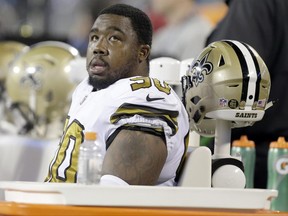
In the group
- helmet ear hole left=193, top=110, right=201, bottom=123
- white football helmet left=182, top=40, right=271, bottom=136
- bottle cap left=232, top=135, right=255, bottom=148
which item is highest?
white football helmet left=182, top=40, right=271, bottom=136

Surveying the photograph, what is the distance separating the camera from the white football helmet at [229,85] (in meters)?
3.73

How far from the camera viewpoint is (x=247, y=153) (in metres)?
4.51

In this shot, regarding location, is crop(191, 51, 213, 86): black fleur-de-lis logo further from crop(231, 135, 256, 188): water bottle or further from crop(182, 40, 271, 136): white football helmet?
crop(231, 135, 256, 188): water bottle

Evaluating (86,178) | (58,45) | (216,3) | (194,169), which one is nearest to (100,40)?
(194,169)

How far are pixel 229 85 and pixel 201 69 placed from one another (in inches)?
4.9

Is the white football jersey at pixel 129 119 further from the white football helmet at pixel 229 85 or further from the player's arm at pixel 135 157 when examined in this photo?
the white football helmet at pixel 229 85

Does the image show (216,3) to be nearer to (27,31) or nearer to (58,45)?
(27,31)

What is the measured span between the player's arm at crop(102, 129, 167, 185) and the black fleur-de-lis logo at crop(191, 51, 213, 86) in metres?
0.55

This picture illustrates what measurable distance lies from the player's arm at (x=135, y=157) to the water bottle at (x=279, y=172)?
1127 millimetres

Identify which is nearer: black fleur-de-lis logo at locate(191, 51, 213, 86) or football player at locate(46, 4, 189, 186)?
football player at locate(46, 4, 189, 186)

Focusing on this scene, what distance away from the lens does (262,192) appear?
2.88 m

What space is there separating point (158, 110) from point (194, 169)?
0.24 m

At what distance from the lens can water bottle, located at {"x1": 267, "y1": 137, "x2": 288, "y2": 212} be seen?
14.2ft

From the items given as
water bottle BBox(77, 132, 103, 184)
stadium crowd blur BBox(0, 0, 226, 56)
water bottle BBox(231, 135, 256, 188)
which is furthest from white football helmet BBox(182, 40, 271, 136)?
stadium crowd blur BBox(0, 0, 226, 56)
